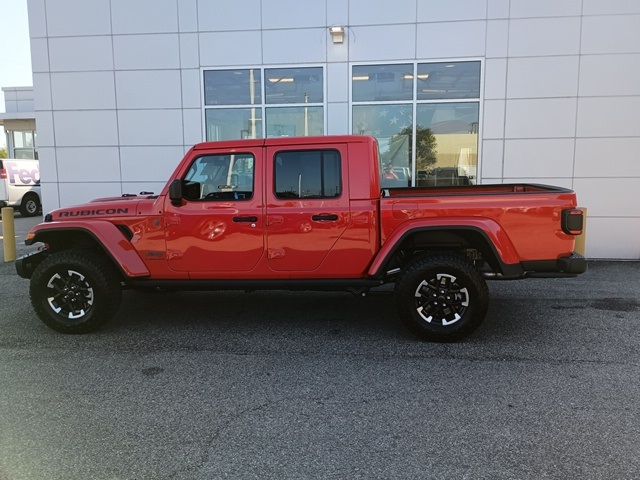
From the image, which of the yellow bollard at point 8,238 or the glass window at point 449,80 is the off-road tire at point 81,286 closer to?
the yellow bollard at point 8,238

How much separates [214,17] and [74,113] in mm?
3332

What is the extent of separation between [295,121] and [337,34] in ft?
5.67

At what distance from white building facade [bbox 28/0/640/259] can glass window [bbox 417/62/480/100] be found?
0.08 feet

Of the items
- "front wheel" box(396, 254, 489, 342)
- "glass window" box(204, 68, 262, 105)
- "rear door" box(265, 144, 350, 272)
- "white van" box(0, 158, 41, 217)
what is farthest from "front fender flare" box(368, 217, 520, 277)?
"white van" box(0, 158, 41, 217)

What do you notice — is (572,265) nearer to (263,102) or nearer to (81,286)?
(81,286)

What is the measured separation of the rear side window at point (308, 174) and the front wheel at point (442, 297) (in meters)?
1.14

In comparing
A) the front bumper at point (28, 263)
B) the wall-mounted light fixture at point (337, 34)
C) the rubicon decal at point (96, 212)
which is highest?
the wall-mounted light fixture at point (337, 34)

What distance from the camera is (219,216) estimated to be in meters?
5.22

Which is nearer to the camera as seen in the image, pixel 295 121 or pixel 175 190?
pixel 175 190

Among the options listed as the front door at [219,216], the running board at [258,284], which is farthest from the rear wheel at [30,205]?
the front door at [219,216]

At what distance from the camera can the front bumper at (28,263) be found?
5582 millimetres

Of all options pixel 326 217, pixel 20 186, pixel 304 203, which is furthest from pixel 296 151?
pixel 20 186

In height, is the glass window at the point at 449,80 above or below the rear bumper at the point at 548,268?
above

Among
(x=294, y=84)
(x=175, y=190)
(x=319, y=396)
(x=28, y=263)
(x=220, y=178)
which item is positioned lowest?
(x=319, y=396)
